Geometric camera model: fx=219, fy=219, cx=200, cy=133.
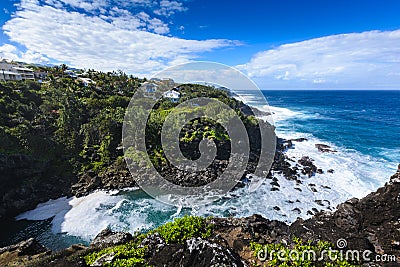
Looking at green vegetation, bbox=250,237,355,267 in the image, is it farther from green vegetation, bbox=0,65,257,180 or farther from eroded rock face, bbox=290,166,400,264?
green vegetation, bbox=0,65,257,180

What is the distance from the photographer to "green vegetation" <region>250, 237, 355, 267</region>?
624 centimetres

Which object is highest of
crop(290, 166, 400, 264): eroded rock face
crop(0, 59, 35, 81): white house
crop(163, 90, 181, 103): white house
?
crop(0, 59, 35, 81): white house

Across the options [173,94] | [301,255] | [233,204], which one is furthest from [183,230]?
[173,94]

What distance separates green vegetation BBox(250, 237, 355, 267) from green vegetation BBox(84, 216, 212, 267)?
2.31m

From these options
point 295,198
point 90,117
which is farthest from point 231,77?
point 90,117

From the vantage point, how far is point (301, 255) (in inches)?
258

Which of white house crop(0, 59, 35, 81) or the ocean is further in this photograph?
white house crop(0, 59, 35, 81)

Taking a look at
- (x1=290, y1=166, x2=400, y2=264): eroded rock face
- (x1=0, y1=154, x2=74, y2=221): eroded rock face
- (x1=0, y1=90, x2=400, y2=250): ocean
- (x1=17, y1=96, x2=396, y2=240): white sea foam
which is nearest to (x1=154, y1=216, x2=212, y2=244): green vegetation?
(x1=290, y1=166, x2=400, y2=264): eroded rock face

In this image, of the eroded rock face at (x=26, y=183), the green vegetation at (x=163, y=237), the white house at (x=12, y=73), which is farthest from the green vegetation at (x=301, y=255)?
the white house at (x=12, y=73)

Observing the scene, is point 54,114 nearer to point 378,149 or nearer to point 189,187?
point 189,187

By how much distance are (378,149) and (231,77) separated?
38495 mm

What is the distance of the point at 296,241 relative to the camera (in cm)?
746

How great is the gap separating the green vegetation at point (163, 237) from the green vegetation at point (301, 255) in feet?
7.59

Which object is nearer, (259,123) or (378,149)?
(378,149)
